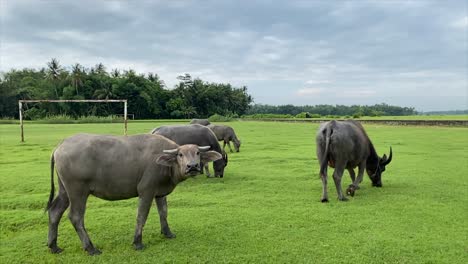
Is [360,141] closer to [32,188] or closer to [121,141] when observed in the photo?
[121,141]

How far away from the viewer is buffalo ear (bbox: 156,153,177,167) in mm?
4711

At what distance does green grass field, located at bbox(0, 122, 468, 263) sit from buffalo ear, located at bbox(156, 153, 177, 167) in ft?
4.05

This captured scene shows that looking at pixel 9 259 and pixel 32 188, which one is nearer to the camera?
pixel 9 259

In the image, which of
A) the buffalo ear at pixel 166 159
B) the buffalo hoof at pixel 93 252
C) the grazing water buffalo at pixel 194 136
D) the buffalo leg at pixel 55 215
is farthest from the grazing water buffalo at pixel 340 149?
the buffalo leg at pixel 55 215

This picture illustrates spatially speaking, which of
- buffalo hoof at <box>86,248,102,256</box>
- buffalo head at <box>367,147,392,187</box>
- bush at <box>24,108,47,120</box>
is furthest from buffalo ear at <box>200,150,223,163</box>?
bush at <box>24,108,47,120</box>

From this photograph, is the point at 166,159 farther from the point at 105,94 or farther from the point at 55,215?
the point at 105,94

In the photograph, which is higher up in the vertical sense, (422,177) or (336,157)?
(336,157)

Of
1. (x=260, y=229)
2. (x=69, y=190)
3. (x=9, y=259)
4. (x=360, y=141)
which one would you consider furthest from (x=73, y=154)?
(x=360, y=141)

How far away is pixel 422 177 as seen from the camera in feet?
32.0

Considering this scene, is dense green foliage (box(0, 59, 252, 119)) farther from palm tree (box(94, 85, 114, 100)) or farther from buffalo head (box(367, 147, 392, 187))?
buffalo head (box(367, 147, 392, 187))

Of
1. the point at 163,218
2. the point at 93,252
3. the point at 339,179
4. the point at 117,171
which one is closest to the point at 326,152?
the point at 339,179

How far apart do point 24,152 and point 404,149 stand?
54.7ft

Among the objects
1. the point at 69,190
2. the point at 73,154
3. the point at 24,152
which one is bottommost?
the point at 24,152

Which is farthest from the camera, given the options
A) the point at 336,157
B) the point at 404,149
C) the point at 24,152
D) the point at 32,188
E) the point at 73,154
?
the point at 404,149
